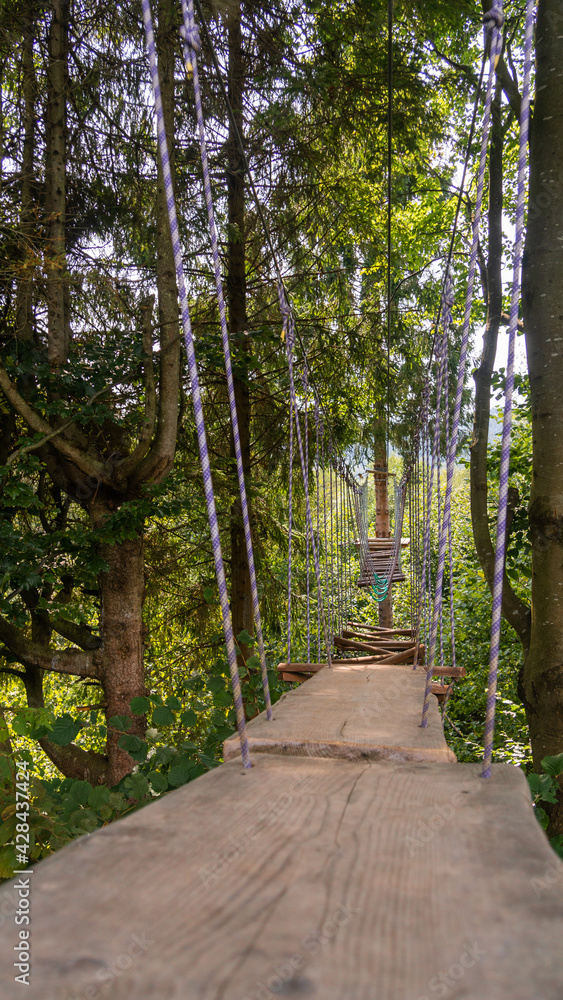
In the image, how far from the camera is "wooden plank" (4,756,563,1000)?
0.41 meters

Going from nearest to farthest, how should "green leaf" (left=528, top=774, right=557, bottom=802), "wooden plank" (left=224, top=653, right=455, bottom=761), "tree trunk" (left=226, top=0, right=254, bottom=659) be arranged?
1. "wooden plank" (left=224, top=653, right=455, bottom=761)
2. "green leaf" (left=528, top=774, right=557, bottom=802)
3. "tree trunk" (left=226, top=0, right=254, bottom=659)

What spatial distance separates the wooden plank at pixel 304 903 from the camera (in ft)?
1.34

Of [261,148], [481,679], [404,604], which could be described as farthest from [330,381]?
[404,604]

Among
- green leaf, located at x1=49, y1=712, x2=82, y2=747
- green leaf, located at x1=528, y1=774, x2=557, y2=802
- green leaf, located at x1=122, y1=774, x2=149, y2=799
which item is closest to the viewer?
green leaf, located at x1=528, y1=774, x2=557, y2=802

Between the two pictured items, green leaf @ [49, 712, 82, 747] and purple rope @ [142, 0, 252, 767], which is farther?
green leaf @ [49, 712, 82, 747]

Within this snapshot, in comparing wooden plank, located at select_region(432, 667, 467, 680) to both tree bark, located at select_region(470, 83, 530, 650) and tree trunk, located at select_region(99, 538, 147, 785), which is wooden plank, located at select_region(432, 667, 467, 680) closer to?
tree bark, located at select_region(470, 83, 530, 650)

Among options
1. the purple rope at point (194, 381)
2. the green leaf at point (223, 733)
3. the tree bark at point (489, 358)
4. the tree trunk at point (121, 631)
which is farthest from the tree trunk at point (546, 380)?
the tree trunk at point (121, 631)

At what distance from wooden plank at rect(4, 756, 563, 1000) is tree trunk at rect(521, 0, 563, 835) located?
1.72 m

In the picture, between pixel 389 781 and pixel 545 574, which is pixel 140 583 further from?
pixel 389 781

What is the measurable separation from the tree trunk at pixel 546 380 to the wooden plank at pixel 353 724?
0.71m

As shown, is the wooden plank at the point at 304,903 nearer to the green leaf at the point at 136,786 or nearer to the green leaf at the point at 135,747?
the green leaf at the point at 136,786

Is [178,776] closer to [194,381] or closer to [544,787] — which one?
[544,787]

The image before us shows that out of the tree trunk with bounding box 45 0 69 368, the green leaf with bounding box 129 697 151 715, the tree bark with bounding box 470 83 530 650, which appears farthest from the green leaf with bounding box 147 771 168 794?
the tree trunk with bounding box 45 0 69 368

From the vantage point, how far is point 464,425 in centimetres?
721
